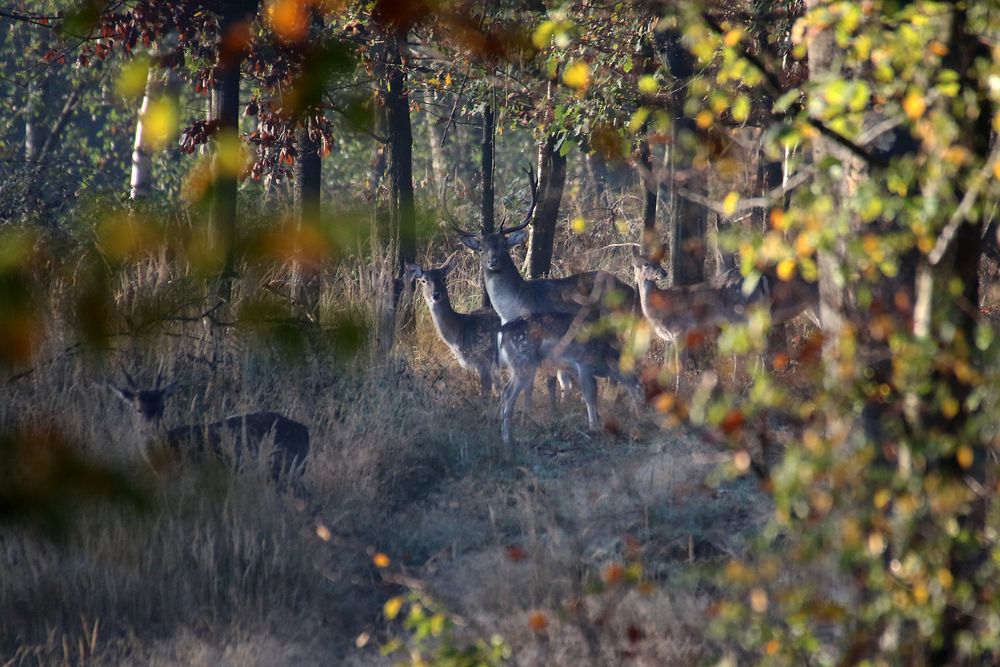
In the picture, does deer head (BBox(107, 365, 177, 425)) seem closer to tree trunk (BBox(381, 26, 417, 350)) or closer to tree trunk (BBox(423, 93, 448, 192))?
tree trunk (BBox(381, 26, 417, 350))

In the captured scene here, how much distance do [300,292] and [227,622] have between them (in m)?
4.88

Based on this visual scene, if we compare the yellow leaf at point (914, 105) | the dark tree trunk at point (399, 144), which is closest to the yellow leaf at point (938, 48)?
the yellow leaf at point (914, 105)

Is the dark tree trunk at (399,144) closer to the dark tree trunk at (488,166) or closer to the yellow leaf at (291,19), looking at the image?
the dark tree trunk at (488,166)

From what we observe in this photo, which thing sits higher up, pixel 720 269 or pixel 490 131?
pixel 490 131

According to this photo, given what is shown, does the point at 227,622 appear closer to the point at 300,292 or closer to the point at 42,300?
the point at 42,300

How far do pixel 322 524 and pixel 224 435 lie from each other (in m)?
0.93

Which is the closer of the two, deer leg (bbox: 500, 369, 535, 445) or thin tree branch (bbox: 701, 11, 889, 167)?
thin tree branch (bbox: 701, 11, 889, 167)

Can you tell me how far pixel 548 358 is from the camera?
35.4ft

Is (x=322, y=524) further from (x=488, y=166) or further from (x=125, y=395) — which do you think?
(x=488, y=166)

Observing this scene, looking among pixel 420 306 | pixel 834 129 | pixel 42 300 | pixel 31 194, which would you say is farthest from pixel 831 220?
pixel 31 194

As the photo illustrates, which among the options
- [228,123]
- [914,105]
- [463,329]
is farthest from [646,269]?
[914,105]

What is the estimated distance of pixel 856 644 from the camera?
384cm

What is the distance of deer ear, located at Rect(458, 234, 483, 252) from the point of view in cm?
1348

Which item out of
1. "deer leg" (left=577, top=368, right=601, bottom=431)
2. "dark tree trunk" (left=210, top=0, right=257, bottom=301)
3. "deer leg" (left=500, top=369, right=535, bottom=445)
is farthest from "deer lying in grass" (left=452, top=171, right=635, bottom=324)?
"dark tree trunk" (left=210, top=0, right=257, bottom=301)
